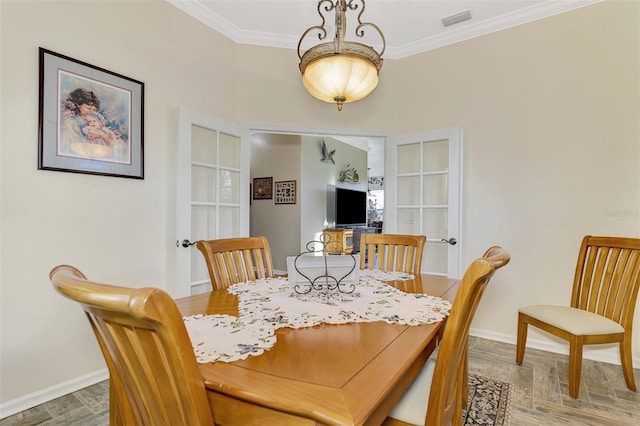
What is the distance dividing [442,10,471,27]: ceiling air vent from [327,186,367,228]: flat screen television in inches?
150

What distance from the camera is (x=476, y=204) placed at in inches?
118

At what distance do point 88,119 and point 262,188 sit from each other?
3991 millimetres

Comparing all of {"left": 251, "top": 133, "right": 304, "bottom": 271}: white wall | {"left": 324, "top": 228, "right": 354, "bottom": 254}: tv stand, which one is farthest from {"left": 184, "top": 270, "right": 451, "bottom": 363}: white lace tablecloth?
{"left": 324, "top": 228, "right": 354, "bottom": 254}: tv stand

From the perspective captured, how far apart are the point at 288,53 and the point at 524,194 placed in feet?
8.33

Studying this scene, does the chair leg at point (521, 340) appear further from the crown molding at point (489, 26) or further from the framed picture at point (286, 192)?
the framed picture at point (286, 192)

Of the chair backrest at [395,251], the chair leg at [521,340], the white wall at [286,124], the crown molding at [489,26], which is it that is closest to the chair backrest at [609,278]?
the white wall at [286,124]

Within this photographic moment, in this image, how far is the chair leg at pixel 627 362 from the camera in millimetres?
2041

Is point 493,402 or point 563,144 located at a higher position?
point 563,144

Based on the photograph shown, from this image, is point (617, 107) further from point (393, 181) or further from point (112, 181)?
point (112, 181)

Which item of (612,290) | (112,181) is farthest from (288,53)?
(612,290)

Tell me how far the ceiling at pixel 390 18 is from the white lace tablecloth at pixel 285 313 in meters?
2.33

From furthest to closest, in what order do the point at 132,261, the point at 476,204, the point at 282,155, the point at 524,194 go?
the point at 282,155, the point at 476,204, the point at 524,194, the point at 132,261

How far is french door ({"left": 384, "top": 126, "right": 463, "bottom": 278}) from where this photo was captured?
2986 millimetres

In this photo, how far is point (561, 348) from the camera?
261 cm
